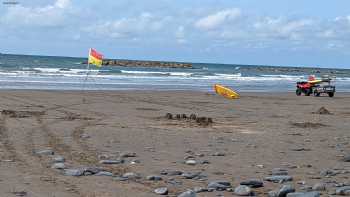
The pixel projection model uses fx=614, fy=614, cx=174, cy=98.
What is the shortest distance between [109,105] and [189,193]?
51.4ft

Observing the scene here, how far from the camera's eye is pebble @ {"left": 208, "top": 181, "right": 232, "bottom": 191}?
7230mm

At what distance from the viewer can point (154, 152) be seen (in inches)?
405

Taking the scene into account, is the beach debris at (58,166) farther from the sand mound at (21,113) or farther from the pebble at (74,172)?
the sand mound at (21,113)

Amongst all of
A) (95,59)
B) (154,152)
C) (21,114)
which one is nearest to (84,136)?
(154,152)

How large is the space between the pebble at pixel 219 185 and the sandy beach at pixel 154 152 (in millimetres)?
132

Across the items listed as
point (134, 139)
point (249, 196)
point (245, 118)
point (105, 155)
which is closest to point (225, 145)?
point (134, 139)

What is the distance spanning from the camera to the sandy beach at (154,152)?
744cm

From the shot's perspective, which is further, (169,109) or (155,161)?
(169,109)

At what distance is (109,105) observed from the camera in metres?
22.2

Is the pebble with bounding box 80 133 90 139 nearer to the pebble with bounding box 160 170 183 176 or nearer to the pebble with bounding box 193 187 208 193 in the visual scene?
the pebble with bounding box 160 170 183 176

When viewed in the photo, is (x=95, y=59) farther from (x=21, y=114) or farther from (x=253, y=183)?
(x=253, y=183)

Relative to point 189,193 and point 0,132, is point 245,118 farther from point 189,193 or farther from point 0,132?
point 189,193

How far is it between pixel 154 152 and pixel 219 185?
123 inches

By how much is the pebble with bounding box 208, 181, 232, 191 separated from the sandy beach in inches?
5.2
